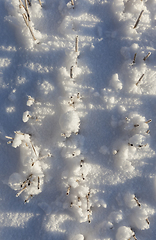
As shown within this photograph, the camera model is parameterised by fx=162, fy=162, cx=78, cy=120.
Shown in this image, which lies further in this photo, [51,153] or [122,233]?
[51,153]

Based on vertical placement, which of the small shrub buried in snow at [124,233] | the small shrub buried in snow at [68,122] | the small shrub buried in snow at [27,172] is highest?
the small shrub buried in snow at [68,122]

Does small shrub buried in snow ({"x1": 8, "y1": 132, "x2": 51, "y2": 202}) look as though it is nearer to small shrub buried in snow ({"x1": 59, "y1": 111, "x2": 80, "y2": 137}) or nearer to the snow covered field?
the snow covered field

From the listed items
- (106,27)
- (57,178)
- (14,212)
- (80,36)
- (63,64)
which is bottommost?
(14,212)

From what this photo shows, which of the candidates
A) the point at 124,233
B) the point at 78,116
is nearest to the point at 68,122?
the point at 78,116

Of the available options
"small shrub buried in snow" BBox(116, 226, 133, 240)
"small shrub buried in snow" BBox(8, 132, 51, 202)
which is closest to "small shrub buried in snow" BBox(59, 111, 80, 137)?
"small shrub buried in snow" BBox(8, 132, 51, 202)

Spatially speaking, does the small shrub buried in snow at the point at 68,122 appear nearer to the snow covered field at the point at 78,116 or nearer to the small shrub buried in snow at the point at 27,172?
the snow covered field at the point at 78,116

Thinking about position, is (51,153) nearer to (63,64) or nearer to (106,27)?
(63,64)

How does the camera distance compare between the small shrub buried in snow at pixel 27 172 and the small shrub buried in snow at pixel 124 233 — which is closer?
the small shrub buried in snow at pixel 124 233

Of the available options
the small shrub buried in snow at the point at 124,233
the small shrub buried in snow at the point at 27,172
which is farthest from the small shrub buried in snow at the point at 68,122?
the small shrub buried in snow at the point at 124,233

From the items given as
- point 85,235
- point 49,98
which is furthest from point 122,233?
point 49,98
